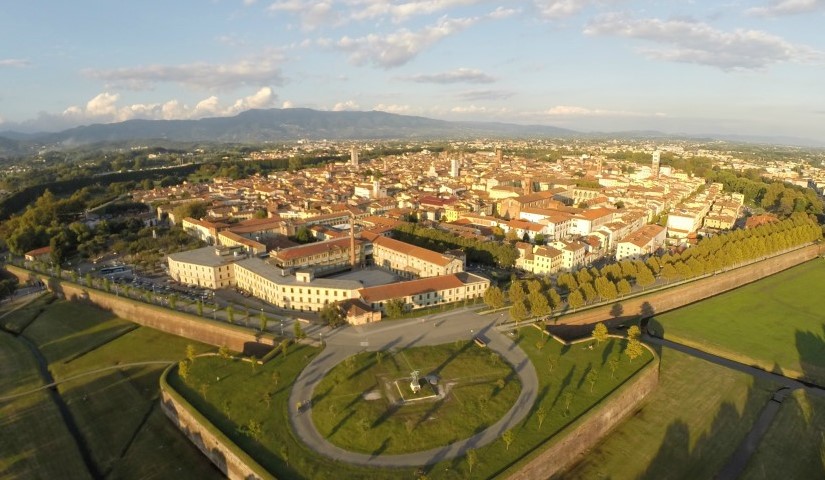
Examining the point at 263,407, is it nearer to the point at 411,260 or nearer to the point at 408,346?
the point at 408,346

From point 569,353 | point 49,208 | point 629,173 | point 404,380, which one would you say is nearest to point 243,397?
point 404,380

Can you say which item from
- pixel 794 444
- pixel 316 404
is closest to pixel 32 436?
pixel 316 404

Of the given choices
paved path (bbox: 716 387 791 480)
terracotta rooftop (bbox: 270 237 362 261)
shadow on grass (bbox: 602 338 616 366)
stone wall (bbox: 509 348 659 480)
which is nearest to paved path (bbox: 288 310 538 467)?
stone wall (bbox: 509 348 659 480)

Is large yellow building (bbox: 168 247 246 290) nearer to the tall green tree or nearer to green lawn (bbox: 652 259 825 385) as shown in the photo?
the tall green tree

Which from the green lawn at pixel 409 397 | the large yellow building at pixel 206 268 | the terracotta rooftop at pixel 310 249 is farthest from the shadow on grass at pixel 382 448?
the large yellow building at pixel 206 268

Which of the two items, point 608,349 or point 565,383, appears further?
point 608,349

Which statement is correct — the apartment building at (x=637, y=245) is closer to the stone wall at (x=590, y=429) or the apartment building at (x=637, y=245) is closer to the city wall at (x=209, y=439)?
the stone wall at (x=590, y=429)

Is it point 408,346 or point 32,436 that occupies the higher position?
point 408,346

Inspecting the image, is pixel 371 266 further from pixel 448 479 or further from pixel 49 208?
pixel 49 208
